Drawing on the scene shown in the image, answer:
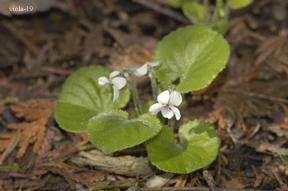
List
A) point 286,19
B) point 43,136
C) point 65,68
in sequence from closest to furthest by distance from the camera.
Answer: point 43,136 → point 65,68 → point 286,19

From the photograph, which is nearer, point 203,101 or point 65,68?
point 203,101

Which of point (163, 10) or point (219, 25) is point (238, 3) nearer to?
point (219, 25)

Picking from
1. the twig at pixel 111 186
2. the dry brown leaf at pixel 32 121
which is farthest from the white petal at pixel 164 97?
the dry brown leaf at pixel 32 121

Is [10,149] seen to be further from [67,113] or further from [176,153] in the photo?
[176,153]

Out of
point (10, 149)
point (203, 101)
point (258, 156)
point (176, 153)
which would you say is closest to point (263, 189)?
point (258, 156)

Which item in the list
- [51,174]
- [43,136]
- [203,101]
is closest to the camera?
[51,174]

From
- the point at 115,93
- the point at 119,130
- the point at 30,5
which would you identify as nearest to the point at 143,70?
the point at 115,93

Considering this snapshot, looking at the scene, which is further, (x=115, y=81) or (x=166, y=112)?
(x=115, y=81)

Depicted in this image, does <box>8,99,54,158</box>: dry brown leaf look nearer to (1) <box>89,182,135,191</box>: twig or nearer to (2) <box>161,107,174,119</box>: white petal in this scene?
(1) <box>89,182,135,191</box>: twig
